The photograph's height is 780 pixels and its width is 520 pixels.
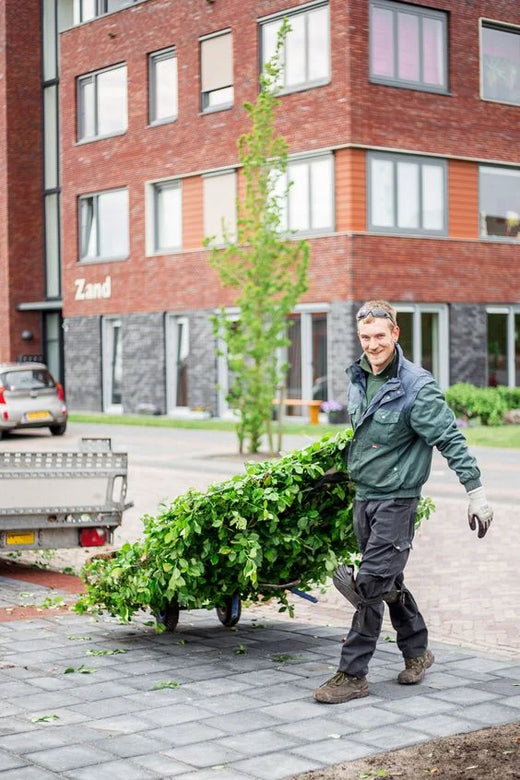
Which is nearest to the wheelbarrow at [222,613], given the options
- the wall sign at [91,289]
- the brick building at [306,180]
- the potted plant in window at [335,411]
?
the brick building at [306,180]

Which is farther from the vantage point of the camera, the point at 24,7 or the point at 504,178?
the point at 24,7

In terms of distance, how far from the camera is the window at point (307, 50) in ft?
89.4

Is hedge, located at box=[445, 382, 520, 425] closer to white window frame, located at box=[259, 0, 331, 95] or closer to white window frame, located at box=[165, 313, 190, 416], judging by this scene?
white window frame, located at box=[259, 0, 331, 95]

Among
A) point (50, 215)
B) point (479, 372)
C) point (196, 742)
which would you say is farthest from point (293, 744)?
point (50, 215)

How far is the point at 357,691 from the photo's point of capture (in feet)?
19.0

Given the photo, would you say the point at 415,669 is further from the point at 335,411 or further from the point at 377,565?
the point at 335,411

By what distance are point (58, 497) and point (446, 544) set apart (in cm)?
366

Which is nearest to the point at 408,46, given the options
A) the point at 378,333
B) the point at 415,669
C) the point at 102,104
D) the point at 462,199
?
the point at 462,199

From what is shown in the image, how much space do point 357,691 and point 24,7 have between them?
36.8 meters

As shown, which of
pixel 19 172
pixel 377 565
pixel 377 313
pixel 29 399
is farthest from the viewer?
pixel 19 172

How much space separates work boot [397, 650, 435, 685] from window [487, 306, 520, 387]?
24050 millimetres

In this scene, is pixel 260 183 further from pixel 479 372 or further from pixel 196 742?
pixel 196 742

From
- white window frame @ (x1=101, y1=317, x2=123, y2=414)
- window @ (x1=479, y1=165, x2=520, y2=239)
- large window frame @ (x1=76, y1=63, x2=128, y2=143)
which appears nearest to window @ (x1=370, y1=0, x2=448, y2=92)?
window @ (x1=479, y1=165, x2=520, y2=239)

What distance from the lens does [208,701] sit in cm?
572
